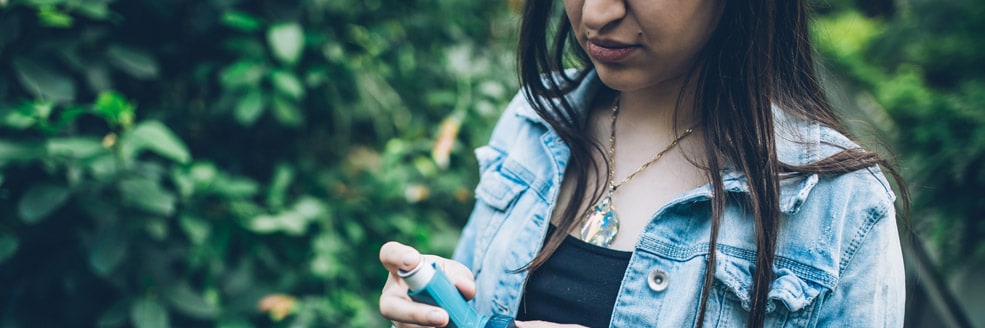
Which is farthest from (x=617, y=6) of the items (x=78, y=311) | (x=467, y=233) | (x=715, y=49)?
(x=78, y=311)

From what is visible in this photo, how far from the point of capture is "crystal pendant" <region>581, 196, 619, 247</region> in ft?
3.78

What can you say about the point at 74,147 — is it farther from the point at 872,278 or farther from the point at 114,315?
the point at 872,278

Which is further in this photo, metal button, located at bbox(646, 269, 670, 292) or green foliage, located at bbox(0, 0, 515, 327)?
green foliage, located at bbox(0, 0, 515, 327)

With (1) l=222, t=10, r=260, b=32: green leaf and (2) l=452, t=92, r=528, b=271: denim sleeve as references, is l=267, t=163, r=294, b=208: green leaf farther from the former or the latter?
(2) l=452, t=92, r=528, b=271: denim sleeve

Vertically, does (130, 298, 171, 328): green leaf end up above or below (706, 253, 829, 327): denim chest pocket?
below

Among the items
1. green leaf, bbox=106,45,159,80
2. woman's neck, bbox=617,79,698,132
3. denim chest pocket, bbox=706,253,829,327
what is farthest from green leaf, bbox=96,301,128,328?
denim chest pocket, bbox=706,253,829,327

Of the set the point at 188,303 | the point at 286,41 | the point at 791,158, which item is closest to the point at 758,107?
the point at 791,158

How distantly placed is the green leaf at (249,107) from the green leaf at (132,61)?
0.76 feet

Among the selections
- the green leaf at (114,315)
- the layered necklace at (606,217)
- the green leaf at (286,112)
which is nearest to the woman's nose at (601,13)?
the layered necklace at (606,217)

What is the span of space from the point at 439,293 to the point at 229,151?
4.82ft

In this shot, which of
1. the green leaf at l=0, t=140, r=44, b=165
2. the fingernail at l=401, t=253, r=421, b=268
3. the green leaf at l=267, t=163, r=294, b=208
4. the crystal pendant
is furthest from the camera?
the green leaf at l=267, t=163, r=294, b=208

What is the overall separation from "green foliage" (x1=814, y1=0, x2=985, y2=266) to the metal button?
1.76ft

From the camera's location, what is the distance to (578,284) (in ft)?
3.67

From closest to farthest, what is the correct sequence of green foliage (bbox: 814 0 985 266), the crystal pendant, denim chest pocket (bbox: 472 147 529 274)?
the crystal pendant
denim chest pocket (bbox: 472 147 529 274)
green foliage (bbox: 814 0 985 266)
